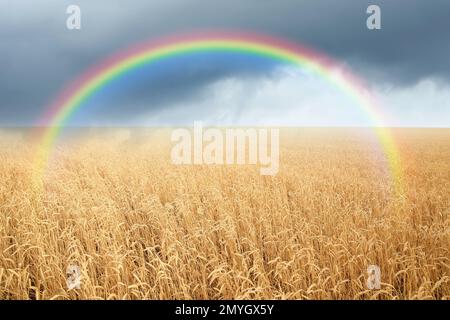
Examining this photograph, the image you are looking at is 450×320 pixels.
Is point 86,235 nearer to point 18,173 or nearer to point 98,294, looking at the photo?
point 98,294

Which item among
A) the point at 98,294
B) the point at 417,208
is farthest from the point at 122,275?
the point at 417,208

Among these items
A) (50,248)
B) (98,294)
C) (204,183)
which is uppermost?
(204,183)

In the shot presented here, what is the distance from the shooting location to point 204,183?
7.84 meters

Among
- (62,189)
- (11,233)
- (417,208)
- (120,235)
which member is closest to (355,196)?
(417,208)

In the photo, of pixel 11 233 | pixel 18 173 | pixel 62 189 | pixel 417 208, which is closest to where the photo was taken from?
pixel 11 233

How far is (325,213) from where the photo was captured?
5.50 m

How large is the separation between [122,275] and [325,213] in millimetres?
3369
